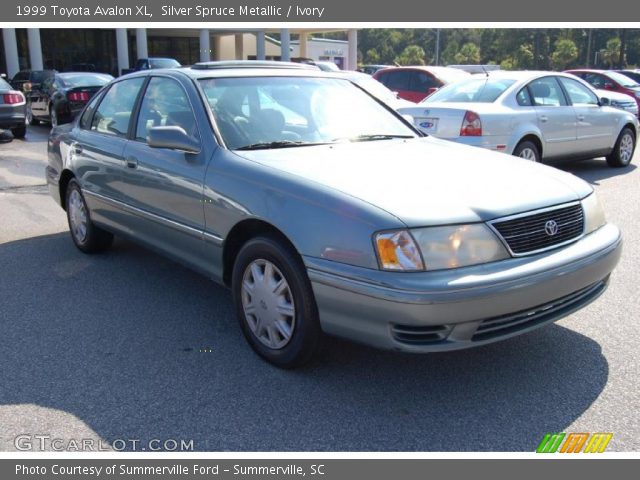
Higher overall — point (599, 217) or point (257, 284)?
point (599, 217)

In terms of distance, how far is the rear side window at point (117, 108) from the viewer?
509 centimetres

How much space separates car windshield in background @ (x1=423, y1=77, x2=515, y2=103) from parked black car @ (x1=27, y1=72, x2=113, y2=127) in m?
8.68

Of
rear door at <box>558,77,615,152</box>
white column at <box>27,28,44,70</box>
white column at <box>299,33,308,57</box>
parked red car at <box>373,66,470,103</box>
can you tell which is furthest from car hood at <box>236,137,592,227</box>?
white column at <box>299,33,308,57</box>

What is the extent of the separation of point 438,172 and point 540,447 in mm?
1539

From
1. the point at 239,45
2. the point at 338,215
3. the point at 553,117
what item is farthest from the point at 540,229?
the point at 239,45

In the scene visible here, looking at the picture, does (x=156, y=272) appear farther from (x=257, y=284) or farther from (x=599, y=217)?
(x=599, y=217)

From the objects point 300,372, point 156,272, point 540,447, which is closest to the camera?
point 540,447

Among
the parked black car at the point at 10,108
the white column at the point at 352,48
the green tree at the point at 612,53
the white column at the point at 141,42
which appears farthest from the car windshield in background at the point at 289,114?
the green tree at the point at 612,53

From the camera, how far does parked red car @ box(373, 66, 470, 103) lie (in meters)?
14.4

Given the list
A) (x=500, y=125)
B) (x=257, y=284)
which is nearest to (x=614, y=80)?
(x=500, y=125)

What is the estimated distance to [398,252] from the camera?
3.04 metres

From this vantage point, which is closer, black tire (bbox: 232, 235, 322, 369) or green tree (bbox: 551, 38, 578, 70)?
black tire (bbox: 232, 235, 322, 369)

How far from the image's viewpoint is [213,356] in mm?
3836

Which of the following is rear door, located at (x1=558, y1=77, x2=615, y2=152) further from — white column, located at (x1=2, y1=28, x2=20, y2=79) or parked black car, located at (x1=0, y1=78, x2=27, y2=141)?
white column, located at (x1=2, y1=28, x2=20, y2=79)
